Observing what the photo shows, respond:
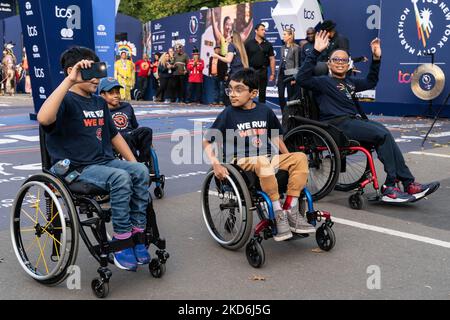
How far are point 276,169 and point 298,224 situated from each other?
1.40ft

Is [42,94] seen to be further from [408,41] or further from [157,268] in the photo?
[157,268]

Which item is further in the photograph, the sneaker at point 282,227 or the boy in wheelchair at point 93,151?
the sneaker at point 282,227

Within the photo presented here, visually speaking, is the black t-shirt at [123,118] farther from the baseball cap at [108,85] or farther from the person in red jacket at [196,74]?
the person in red jacket at [196,74]

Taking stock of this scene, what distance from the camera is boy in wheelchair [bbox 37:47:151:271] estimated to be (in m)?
3.29

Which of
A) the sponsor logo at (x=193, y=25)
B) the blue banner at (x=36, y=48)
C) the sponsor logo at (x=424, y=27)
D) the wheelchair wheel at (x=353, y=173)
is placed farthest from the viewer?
the sponsor logo at (x=193, y=25)

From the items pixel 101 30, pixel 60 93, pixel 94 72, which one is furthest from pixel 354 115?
pixel 101 30

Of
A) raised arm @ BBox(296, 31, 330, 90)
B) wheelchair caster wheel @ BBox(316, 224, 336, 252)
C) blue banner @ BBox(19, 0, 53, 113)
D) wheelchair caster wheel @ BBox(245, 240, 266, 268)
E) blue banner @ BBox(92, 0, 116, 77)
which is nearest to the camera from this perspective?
wheelchair caster wheel @ BBox(245, 240, 266, 268)

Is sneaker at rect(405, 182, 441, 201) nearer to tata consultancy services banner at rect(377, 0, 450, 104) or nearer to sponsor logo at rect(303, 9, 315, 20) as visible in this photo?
tata consultancy services banner at rect(377, 0, 450, 104)

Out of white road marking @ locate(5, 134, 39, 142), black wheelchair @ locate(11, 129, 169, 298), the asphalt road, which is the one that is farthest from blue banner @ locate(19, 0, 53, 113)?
black wheelchair @ locate(11, 129, 169, 298)

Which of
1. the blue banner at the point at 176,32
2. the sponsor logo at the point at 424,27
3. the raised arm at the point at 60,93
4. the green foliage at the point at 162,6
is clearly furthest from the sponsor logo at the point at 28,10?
the green foliage at the point at 162,6

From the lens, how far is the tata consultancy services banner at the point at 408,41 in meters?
12.4

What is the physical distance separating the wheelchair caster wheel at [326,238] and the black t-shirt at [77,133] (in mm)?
1647

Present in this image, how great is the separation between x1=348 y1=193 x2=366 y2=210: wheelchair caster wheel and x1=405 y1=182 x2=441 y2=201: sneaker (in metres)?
0.43

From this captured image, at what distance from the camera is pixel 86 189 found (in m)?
3.35
